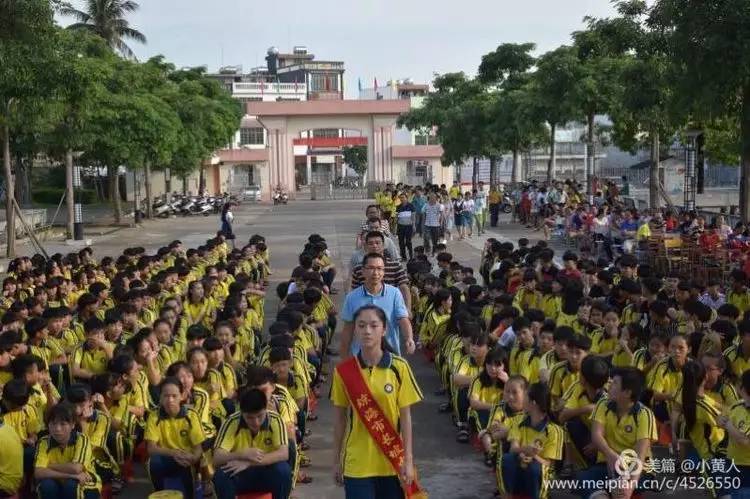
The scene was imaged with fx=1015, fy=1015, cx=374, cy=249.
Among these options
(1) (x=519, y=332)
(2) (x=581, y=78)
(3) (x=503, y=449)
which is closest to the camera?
(3) (x=503, y=449)

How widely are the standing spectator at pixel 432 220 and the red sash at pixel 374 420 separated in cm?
1676

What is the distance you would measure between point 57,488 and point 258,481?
1.41 meters

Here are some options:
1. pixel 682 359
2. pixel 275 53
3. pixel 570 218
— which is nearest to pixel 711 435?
pixel 682 359

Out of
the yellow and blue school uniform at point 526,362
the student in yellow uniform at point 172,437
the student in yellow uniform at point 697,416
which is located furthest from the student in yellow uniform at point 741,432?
the student in yellow uniform at point 172,437

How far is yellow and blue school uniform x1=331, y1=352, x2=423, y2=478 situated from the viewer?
5.12 metres

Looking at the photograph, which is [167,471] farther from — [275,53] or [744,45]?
[275,53]

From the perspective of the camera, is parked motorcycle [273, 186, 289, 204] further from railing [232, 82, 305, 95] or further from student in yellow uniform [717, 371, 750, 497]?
student in yellow uniform [717, 371, 750, 497]

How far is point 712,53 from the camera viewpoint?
15164 mm

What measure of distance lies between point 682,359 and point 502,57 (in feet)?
115

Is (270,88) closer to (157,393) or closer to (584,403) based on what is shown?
(157,393)

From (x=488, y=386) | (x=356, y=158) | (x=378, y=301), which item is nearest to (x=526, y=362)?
(x=488, y=386)

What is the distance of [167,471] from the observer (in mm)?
6977

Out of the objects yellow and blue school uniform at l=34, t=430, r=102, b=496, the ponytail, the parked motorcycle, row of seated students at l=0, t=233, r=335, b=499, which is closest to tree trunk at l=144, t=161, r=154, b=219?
the parked motorcycle

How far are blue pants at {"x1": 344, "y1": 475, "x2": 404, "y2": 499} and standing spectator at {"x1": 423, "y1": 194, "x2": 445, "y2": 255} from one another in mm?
16698
